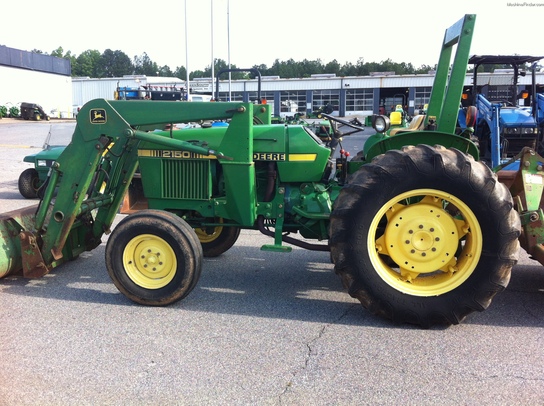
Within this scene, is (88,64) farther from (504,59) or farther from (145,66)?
(504,59)

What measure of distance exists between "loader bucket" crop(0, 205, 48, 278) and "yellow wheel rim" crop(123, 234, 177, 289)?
3.09 feet

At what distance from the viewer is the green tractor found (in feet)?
12.9

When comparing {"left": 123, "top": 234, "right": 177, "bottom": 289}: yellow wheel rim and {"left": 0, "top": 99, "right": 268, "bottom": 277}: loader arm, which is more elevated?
{"left": 0, "top": 99, "right": 268, "bottom": 277}: loader arm

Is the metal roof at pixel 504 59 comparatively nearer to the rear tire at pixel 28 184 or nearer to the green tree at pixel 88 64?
the rear tire at pixel 28 184

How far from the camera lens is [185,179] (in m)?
4.94

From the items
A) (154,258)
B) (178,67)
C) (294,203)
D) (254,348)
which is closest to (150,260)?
(154,258)

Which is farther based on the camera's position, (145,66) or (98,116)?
(145,66)

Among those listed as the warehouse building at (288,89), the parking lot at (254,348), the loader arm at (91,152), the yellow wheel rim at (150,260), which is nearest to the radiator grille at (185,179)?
the loader arm at (91,152)

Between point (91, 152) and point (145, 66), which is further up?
point (145, 66)

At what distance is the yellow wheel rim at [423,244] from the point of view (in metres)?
4.01

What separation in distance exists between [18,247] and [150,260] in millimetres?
1481


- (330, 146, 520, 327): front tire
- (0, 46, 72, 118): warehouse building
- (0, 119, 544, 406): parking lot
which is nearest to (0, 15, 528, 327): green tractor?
(330, 146, 520, 327): front tire

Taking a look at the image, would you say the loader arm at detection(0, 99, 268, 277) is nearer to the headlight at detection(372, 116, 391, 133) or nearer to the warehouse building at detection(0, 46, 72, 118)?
the headlight at detection(372, 116, 391, 133)

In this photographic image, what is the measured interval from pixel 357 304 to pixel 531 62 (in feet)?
35.4
